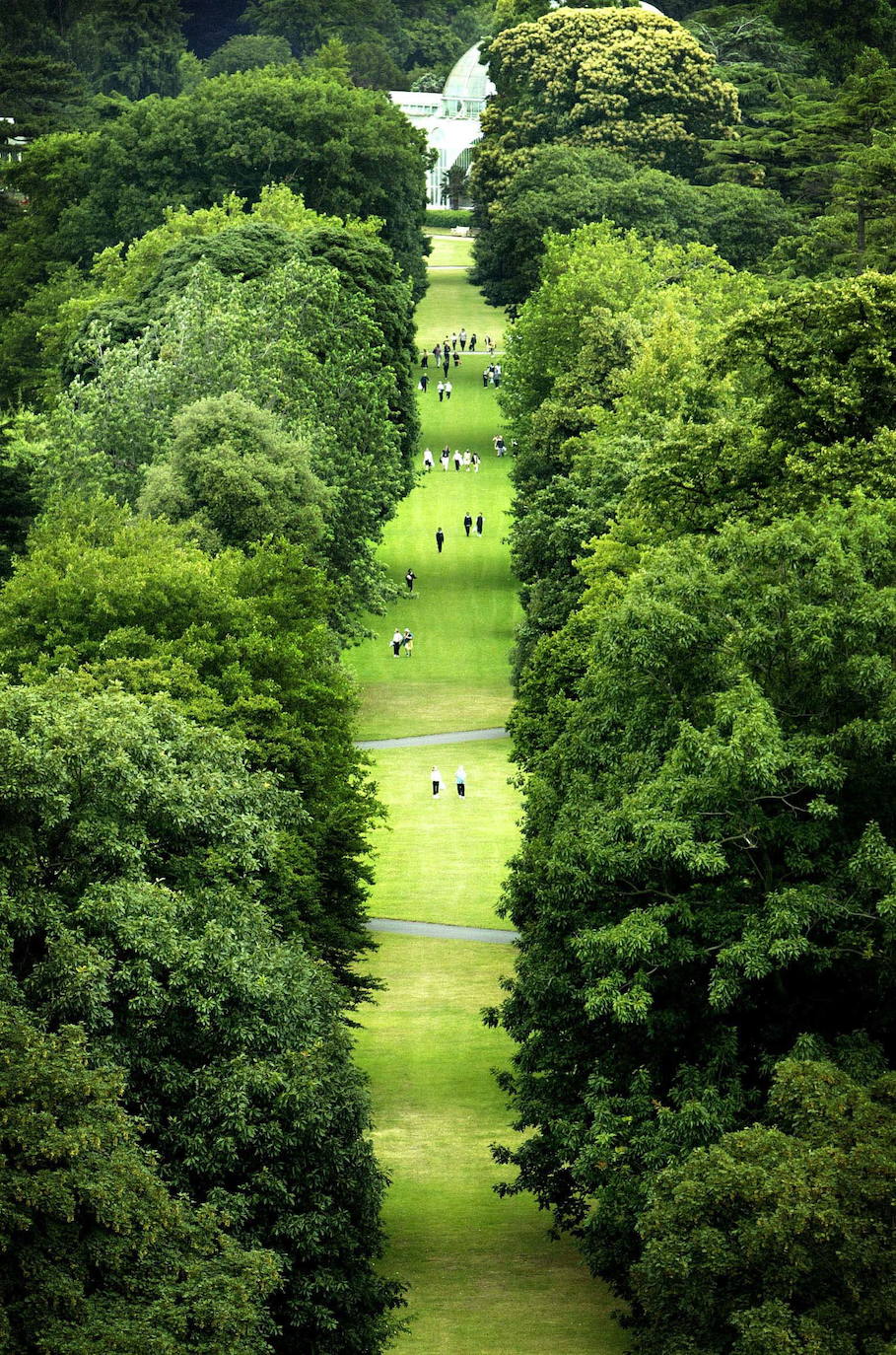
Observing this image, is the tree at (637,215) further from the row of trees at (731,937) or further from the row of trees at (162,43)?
the row of trees at (731,937)

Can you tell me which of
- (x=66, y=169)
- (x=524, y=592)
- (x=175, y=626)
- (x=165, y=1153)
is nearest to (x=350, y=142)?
(x=66, y=169)

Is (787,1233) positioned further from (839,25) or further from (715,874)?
(839,25)

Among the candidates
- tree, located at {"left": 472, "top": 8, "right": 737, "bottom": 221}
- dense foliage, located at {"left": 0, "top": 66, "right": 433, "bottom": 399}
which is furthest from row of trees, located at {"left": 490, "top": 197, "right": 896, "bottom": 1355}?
tree, located at {"left": 472, "top": 8, "right": 737, "bottom": 221}

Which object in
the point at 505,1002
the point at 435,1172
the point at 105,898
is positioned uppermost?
the point at 105,898

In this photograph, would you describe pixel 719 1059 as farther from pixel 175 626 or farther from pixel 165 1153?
pixel 175 626

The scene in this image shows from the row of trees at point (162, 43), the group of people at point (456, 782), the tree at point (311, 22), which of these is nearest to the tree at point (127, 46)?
the row of trees at point (162, 43)

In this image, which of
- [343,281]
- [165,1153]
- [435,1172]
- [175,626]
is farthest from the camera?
[343,281]
